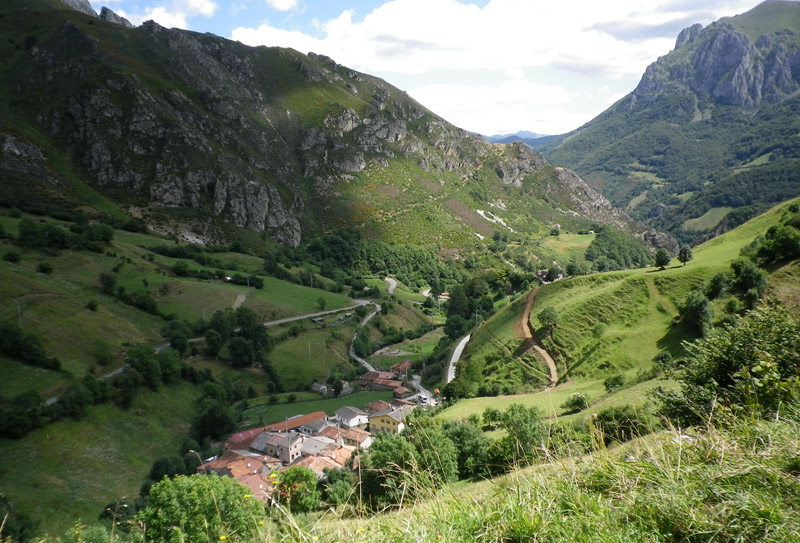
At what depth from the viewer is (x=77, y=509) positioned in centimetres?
2830

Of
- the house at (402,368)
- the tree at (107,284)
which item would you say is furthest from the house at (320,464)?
the tree at (107,284)

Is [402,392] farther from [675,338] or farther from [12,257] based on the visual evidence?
[12,257]

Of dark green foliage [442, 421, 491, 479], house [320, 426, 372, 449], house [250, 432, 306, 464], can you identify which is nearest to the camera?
dark green foliage [442, 421, 491, 479]

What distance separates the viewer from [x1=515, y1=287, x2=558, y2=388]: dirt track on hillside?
3453 centimetres

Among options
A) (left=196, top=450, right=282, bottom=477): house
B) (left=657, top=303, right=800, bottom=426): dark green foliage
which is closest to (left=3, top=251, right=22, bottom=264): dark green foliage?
(left=196, top=450, right=282, bottom=477): house

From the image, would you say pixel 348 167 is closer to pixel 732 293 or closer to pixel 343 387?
pixel 343 387

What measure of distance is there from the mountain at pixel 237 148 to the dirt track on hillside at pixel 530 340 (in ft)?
253

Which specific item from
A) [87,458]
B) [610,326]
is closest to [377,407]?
[610,326]

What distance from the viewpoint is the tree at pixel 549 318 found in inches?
1438

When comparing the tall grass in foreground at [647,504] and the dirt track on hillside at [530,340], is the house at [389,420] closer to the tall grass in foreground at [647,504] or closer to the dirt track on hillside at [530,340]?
the dirt track on hillside at [530,340]

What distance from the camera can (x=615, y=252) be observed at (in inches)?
4904

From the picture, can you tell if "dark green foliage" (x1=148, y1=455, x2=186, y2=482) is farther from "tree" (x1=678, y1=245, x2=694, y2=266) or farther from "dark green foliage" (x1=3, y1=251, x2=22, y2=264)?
"tree" (x1=678, y1=245, x2=694, y2=266)

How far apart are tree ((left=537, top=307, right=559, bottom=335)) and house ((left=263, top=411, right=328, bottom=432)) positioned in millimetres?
25149

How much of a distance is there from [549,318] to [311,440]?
24.5 m
